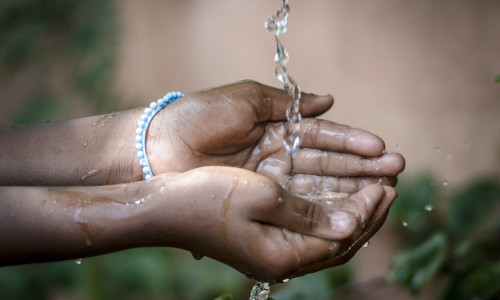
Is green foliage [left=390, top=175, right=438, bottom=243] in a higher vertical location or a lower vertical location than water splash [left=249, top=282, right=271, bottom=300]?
lower

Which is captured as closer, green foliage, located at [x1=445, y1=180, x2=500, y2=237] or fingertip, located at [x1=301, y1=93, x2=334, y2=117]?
fingertip, located at [x1=301, y1=93, x2=334, y2=117]

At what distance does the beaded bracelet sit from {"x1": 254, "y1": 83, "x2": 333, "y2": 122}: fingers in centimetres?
32

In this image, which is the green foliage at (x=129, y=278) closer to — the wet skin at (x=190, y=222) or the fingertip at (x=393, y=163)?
the fingertip at (x=393, y=163)

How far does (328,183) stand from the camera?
151 centimetres

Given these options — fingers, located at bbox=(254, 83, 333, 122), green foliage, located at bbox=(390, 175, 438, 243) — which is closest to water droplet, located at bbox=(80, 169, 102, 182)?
fingers, located at bbox=(254, 83, 333, 122)

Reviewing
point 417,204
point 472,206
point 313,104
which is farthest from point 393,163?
point 417,204

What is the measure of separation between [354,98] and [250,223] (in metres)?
2.14

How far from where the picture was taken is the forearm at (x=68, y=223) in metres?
1.07

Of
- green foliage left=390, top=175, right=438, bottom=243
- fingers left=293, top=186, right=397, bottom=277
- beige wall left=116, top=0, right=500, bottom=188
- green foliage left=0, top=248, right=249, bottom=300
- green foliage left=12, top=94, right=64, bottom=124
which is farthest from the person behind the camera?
green foliage left=12, top=94, right=64, bottom=124

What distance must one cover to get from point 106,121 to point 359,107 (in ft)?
5.91

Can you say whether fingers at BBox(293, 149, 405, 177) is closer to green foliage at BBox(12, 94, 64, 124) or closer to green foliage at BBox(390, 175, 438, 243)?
green foliage at BBox(390, 175, 438, 243)

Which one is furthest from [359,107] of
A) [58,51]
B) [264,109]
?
[58,51]

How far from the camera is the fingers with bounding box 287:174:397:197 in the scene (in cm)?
148

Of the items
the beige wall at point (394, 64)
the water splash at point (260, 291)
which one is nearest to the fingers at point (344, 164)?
the water splash at point (260, 291)
